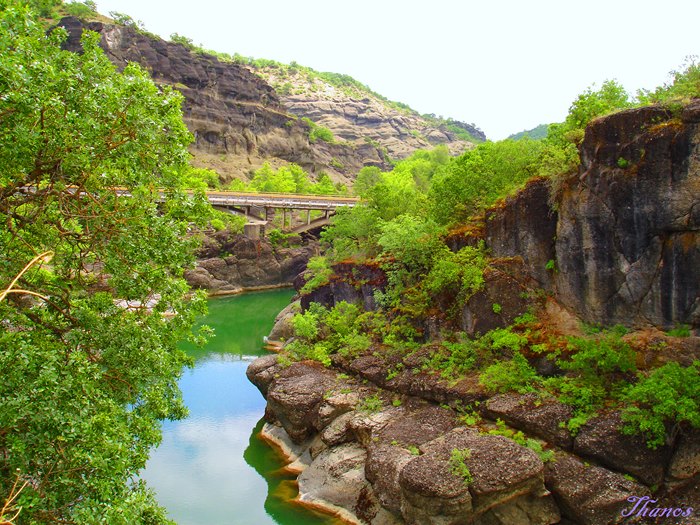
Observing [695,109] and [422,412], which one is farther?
[422,412]

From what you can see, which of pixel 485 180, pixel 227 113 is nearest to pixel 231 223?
pixel 227 113

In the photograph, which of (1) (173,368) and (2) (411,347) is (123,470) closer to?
(1) (173,368)

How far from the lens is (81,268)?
32.2ft

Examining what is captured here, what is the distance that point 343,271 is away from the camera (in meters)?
26.2

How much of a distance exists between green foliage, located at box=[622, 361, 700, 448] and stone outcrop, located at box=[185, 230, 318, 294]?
41343 mm

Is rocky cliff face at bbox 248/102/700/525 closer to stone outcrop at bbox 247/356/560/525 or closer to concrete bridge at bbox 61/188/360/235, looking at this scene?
stone outcrop at bbox 247/356/560/525

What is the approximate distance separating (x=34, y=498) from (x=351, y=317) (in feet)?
56.8

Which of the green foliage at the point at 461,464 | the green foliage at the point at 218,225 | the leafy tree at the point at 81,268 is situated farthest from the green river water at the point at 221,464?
the green foliage at the point at 218,225

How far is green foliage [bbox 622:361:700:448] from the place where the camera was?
38.2 feet

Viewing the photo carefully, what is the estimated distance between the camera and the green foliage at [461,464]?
12.1m

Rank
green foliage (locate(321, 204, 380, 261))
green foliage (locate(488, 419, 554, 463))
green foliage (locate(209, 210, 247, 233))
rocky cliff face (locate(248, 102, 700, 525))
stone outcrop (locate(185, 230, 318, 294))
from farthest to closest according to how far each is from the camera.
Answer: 1. green foliage (locate(209, 210, 247, 233))
2. stone outcrop (locate(185, 230, 318, 294))
3. green foliage (locate(321, 204, 380, 261))
4. green foliage (locate(488, 419, 554, 463))
5. rocky cliff face (locate(248, 102, 700, 525))

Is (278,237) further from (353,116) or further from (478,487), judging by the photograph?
(353,116)

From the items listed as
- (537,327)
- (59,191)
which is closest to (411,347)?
(537,327)

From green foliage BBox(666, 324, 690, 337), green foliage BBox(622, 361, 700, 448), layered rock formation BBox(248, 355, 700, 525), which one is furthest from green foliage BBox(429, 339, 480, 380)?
green foliage BBox(666, 324, 690, 337)
